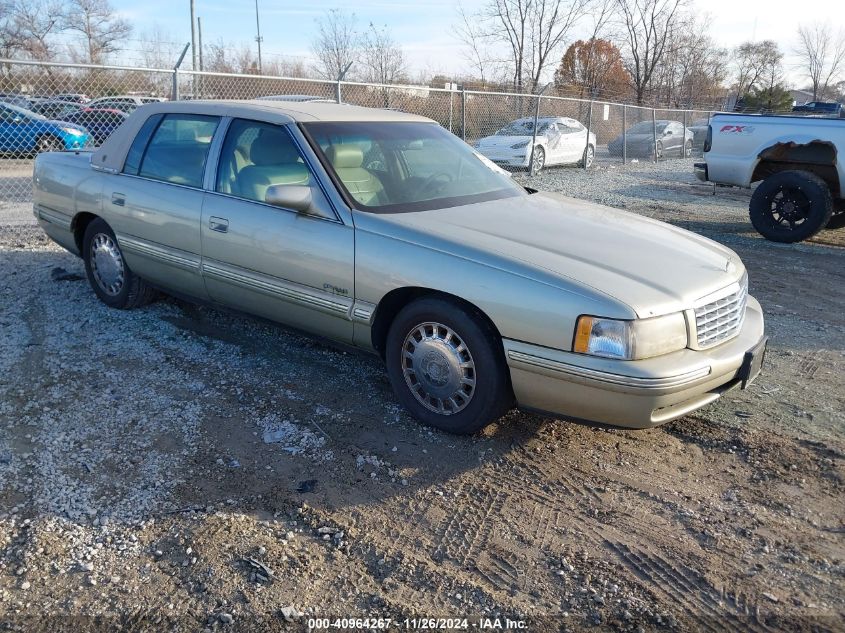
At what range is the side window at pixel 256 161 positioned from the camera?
167 inches

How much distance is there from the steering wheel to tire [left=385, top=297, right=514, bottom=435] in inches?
36.3

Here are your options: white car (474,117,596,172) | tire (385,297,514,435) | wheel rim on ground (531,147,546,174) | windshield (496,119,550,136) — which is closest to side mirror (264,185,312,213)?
tire (385,297,514,435)

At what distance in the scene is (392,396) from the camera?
13.7ft

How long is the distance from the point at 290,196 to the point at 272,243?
0.36 metres

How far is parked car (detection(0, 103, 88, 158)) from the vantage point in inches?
536

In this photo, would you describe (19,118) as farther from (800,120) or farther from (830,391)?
(830,391)

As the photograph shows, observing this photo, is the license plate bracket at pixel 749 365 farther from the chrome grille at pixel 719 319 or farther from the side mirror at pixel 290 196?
the side mirror at pixel 290 196

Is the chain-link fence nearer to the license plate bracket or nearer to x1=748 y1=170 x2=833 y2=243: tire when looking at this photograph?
x1=748 y1=170 x2=833 y2=243: tire

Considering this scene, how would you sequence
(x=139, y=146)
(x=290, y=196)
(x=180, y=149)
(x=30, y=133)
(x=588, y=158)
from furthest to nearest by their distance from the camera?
(x=588, y=158) → (x=30, y=133) → (x=139, y=146) → (x=180, y=149) → (x=290, y=196)

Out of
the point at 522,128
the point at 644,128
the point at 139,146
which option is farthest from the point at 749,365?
the point at 644,128

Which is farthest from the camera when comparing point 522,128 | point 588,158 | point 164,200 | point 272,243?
point 588,158

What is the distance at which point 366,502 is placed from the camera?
314cm

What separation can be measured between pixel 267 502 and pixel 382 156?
224 centimetres

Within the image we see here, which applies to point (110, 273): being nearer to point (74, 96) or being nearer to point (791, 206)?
point (791, 206)
